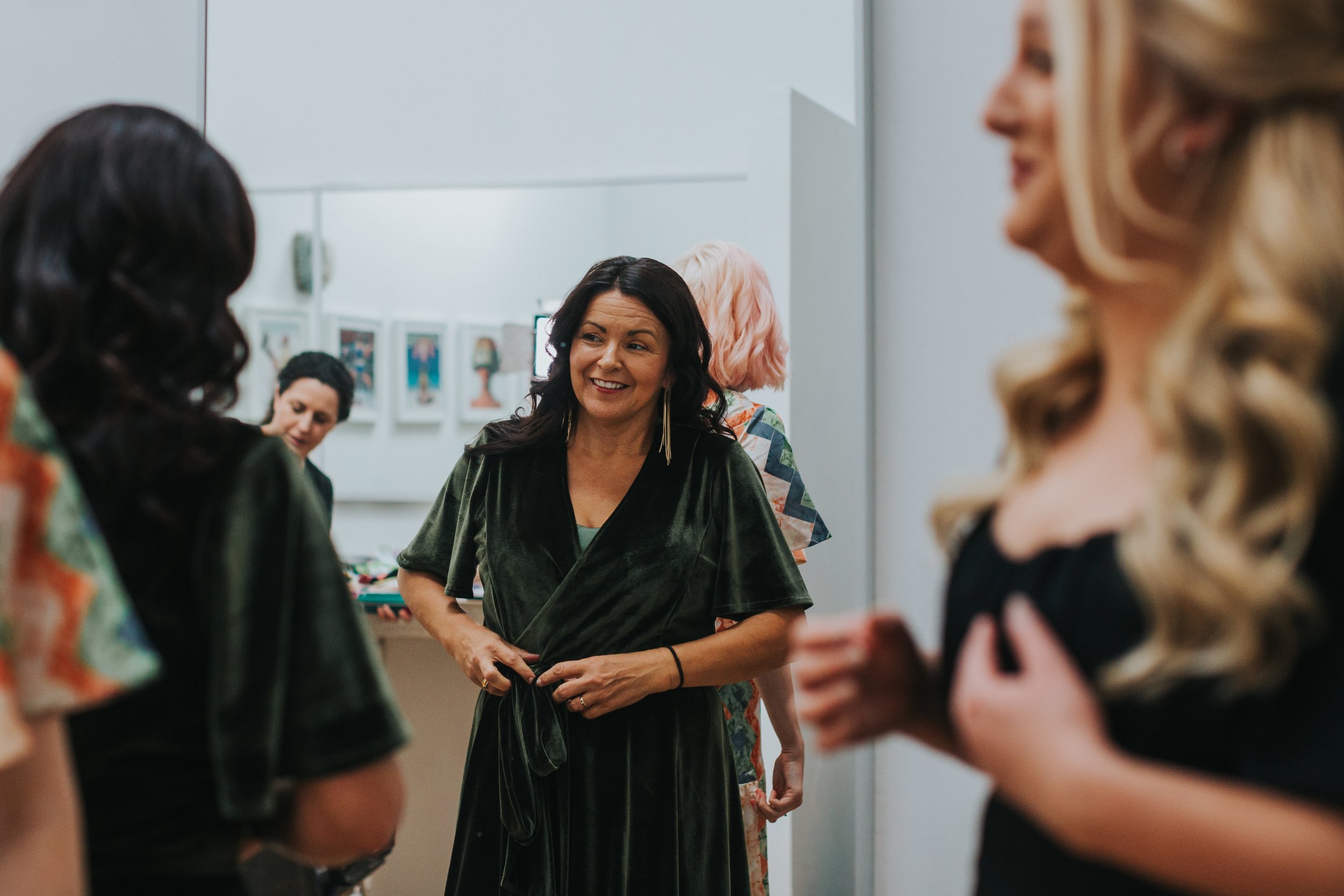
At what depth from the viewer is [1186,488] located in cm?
51

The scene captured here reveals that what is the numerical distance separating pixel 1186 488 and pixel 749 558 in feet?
3.50

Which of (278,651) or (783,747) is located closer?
(278,651)

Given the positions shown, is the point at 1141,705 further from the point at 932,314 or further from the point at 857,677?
the point at 932,314

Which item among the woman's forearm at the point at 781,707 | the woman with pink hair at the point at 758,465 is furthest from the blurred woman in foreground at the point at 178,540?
the woman's forearm at the point at 781,707

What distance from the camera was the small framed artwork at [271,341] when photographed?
270 cm

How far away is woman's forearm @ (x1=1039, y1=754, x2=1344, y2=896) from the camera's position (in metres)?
0.46

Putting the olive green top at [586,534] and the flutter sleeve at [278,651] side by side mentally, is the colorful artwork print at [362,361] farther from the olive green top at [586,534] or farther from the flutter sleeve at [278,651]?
the flutter sleeve at [278,651]

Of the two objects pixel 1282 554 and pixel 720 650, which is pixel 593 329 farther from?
pixel 1282 554

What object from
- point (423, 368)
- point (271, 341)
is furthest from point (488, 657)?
point (271, 341)

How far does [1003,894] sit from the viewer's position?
2.09 ft

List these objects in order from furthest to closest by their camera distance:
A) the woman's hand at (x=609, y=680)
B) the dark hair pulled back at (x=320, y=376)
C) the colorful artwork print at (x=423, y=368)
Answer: the colorful artwork print at (x=423, y=368), the dark hair pulled back at (x=320, y=376), the woman's hand at (x=609, y=680)

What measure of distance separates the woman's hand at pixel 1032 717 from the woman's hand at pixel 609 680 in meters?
0.92

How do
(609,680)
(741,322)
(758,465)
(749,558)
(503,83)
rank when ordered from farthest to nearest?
(503,83) → (741,322) → (758,465) → (749,558) → (609,680)

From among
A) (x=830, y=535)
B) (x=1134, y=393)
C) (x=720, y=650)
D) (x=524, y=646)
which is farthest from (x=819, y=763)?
(x=1134, y=393)
